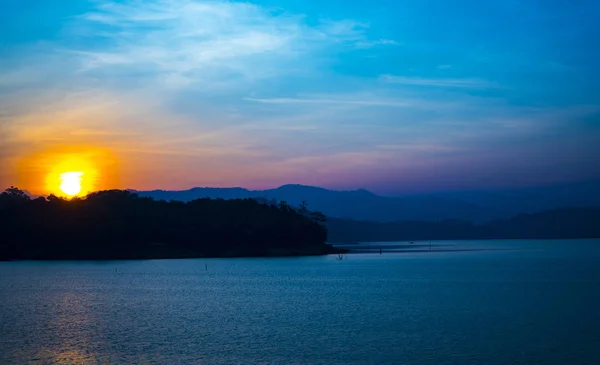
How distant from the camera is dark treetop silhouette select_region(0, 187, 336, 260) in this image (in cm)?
15138

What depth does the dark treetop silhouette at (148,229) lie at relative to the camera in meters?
151

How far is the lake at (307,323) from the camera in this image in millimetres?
30406

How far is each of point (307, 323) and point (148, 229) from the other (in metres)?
122

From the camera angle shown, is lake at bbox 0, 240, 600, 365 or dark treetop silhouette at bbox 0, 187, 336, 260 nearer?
lake at bbox 0, 240, 600, 365

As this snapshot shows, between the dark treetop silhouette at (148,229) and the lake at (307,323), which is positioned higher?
the dark treetop silhouette at (148,229)

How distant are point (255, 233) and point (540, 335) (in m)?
131

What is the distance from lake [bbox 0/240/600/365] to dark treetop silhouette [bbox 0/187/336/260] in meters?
81.3

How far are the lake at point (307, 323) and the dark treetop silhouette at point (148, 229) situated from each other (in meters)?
81.3

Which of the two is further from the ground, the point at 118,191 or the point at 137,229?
the point at 118,191

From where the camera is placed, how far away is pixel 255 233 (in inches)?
6432

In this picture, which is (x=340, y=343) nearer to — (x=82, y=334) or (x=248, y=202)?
(x=82, y=334)

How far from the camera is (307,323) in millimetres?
41062

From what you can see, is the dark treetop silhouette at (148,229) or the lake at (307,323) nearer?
the lake at (307,323)

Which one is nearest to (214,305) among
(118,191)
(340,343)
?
(340,343)
